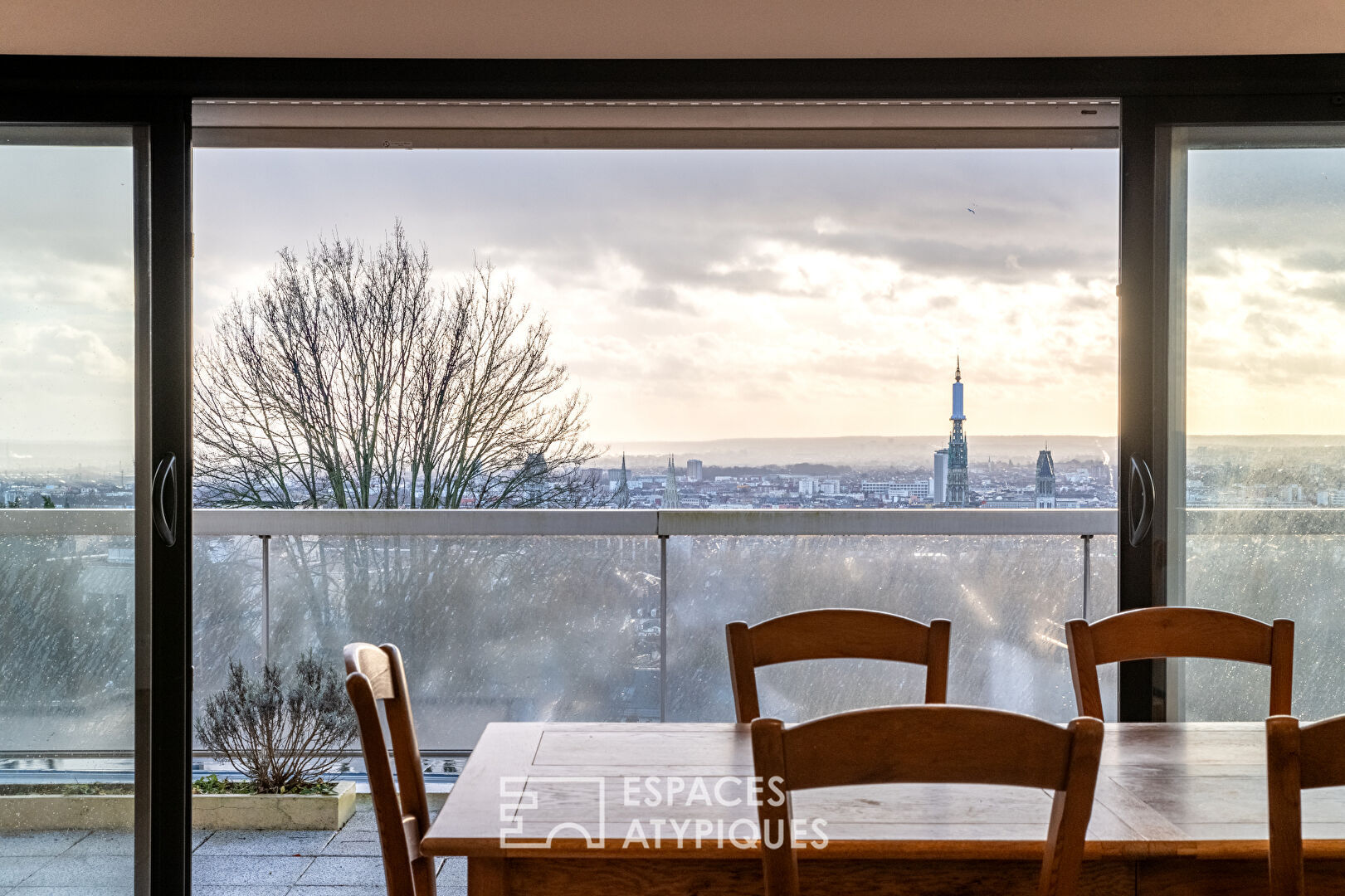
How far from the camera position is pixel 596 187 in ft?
15.3

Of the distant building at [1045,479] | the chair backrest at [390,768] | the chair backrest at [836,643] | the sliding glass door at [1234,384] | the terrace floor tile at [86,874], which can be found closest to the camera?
the chair backrest at [390,768]

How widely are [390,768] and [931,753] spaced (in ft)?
2.57

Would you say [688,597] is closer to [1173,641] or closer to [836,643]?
[836,643]

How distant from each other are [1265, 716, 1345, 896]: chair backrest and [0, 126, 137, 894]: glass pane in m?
2.53

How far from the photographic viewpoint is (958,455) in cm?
444

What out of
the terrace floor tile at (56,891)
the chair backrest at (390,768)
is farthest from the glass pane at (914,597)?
the chair backrest at (390,768)

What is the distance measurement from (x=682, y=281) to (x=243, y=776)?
2.77 meters

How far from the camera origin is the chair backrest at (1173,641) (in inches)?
78.0

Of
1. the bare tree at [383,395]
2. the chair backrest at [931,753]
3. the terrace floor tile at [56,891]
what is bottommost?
the terrace floor tile at [56,891]

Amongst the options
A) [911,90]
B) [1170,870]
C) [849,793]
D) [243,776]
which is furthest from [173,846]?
[911,90]

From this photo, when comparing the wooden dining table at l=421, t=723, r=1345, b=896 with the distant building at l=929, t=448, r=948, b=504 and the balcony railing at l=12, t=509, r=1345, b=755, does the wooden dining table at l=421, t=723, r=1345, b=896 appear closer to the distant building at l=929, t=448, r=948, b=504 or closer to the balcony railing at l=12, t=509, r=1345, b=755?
the balcony railing at l=12, t=509, r=1345, b=755

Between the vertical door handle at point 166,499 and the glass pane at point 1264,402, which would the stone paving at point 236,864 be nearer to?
the vertical door handle at point 166,499

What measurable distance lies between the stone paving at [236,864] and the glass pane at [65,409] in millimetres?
373

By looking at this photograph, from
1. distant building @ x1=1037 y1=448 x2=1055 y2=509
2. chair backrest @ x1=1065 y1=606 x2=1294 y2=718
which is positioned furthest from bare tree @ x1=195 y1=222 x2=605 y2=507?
chair backrest @ x1=1065 y1=606 x2=1294 y2=718
